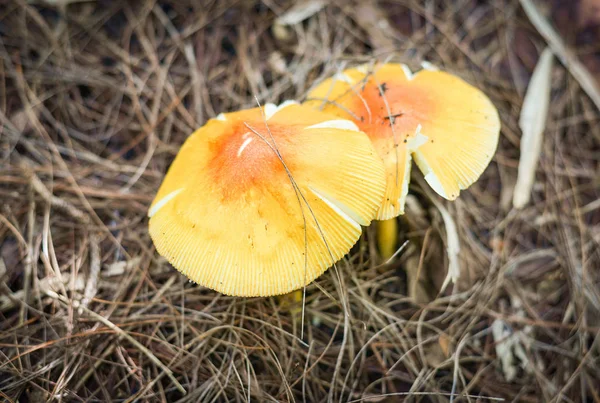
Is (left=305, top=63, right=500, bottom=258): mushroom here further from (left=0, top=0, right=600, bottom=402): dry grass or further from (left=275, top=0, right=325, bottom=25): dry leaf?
(left=275, top=0, right=325, bottom=25): dry leaf

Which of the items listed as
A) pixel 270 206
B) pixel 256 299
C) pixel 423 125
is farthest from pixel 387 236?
pixel 270 206

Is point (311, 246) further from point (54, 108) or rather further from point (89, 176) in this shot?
point (54, 108)

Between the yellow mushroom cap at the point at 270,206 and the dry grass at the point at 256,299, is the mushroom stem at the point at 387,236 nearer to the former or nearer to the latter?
the dry grass at the point at 256,299

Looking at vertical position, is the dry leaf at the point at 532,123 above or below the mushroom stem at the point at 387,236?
above

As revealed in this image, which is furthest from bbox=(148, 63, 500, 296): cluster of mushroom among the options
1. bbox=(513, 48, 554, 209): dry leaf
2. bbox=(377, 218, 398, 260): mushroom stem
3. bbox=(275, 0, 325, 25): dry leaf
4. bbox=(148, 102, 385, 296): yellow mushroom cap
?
bbox=(275, 0, 325, 25): dry leaf

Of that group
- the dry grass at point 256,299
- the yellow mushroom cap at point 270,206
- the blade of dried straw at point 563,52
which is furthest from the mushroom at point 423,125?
the blade of dried straw at point 563,52

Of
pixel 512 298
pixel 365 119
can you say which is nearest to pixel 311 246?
pixel 365 119
